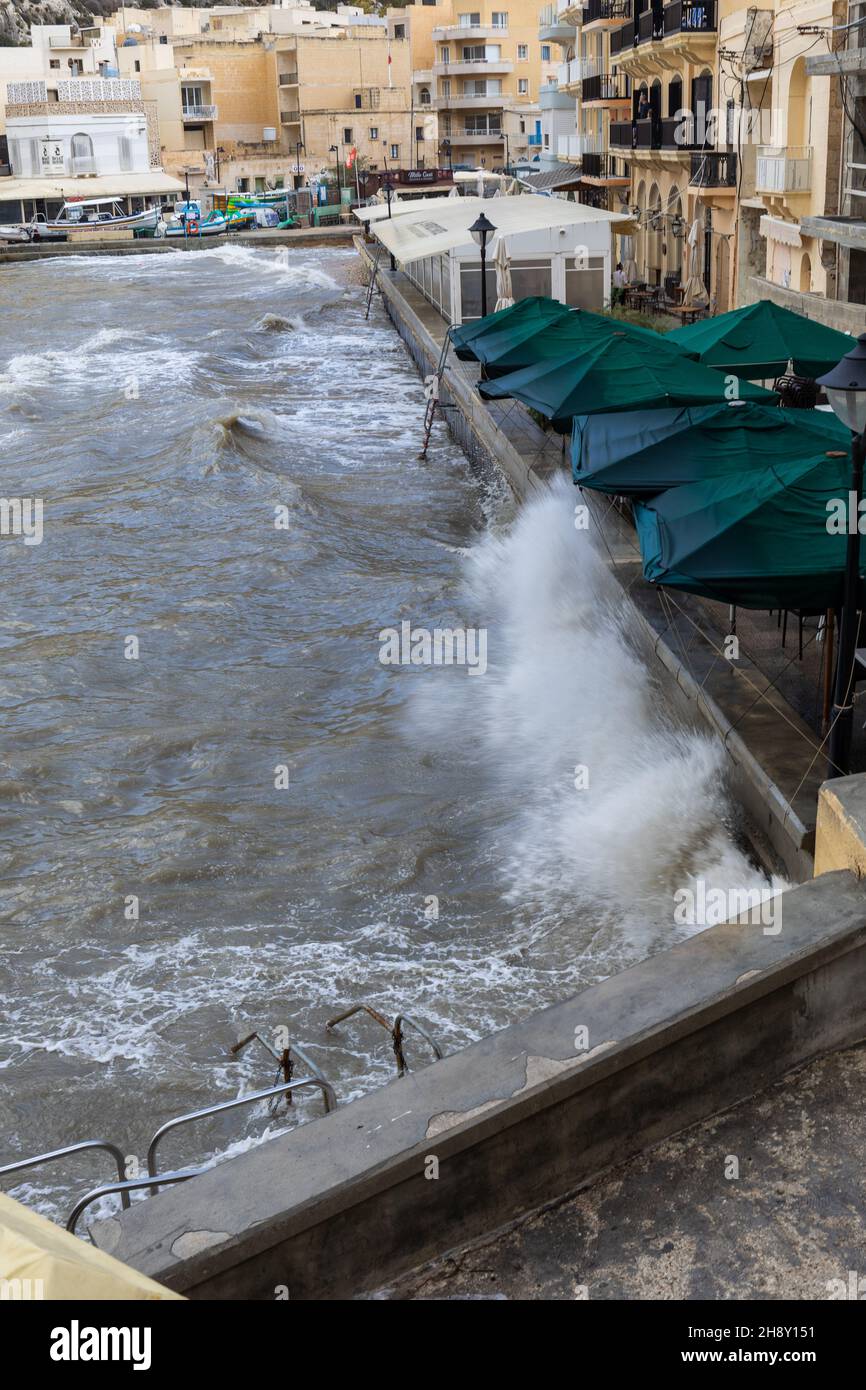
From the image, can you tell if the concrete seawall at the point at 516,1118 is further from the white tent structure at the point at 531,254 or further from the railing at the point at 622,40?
the railing at the point at 622,40

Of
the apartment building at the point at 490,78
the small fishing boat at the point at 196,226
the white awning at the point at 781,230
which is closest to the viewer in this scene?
the white awning at the point at 781,230

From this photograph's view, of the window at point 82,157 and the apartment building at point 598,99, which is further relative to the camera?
the window at point 82,157

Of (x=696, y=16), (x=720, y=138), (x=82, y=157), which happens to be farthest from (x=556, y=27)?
(x=82, y=157)

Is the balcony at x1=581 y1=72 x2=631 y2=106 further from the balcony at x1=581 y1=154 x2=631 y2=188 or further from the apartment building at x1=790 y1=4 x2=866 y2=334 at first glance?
the apartment building at x1=790 y1=4 x2=866 y2=334

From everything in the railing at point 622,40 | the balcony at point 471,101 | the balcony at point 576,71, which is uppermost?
the balcony at point 471,101

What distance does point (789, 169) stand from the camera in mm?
23141

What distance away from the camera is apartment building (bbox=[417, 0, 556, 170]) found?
276 ft

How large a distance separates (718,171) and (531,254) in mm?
5353

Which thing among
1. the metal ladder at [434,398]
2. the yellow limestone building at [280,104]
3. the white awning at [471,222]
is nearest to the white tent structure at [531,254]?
the white awning at [471,222]

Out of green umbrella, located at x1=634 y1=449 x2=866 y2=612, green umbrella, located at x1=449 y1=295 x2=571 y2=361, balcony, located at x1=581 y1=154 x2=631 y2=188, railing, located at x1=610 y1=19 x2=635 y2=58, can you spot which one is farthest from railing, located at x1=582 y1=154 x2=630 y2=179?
green umbrella, located at x1=634 y1=449 x2=866 y2=612

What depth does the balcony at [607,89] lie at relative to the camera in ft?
137

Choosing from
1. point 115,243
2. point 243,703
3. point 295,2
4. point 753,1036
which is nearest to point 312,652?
point 243,703

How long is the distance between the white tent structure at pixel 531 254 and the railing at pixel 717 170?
1.71m

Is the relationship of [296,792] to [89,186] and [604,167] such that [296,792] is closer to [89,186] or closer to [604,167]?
[604,167]
